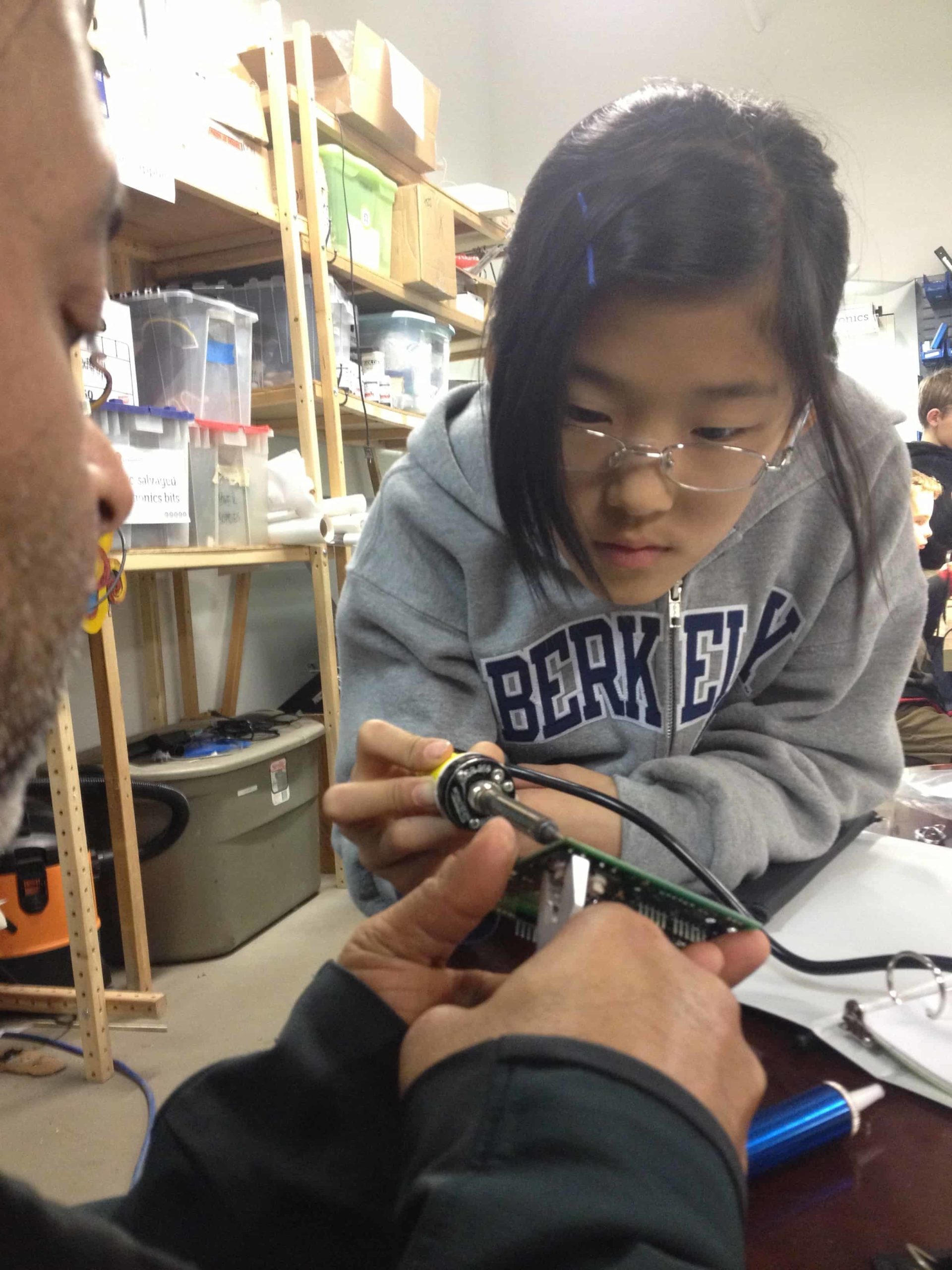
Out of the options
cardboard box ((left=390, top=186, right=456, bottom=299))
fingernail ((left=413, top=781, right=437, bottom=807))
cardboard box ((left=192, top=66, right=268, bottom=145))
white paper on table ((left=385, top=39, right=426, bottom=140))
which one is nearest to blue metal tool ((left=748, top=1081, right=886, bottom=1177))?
fingernail ((left=413, top=781, right=437, bottom=807))

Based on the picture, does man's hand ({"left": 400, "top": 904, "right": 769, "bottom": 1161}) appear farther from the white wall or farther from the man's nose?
the white wall

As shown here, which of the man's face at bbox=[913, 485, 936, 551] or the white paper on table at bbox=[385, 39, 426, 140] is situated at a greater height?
the white paper on table at bbox=[385, 39, 426, 140]

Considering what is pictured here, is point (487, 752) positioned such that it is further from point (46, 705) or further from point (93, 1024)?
point (93, 1024)

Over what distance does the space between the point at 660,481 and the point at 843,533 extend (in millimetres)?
272

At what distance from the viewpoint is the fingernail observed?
50 cm

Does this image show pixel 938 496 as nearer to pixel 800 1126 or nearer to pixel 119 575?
pixel 119 575

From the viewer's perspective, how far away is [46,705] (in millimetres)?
316

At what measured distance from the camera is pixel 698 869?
558 mm

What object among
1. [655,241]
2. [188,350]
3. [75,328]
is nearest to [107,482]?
[75,328]

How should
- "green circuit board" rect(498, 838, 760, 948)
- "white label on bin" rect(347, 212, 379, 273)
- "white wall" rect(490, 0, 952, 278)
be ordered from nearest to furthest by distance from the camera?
1. "green circuit board" rect(498, 838, 760, 948)
2. "white label on bin" rect(347, 212, 379, 273)
3. "white wall" rect(490, 0, 952, 278)

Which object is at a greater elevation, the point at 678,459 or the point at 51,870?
the point at 678,459

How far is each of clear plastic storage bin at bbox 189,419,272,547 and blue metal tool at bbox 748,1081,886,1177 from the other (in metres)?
1.40

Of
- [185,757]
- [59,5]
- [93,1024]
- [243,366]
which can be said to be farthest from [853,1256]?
[243,366]

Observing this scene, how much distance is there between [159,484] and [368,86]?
1.18m
